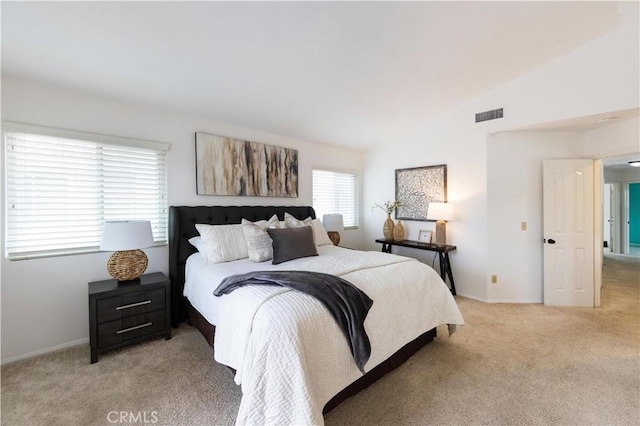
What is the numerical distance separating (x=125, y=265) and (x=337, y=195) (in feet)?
11.1

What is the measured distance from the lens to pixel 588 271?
3451mm

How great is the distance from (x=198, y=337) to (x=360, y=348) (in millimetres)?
1880

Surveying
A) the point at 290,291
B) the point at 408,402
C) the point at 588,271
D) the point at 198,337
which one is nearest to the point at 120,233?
the point at 198,337

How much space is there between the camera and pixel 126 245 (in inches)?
93.6

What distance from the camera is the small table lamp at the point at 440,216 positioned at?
3.87 metres

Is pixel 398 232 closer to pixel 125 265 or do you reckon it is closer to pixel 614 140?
pixel 614 140

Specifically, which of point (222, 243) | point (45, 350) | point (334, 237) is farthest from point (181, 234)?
point (334, 237)

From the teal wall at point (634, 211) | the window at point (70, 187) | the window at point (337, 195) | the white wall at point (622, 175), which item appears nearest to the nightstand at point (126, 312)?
the window at point (70, 187)

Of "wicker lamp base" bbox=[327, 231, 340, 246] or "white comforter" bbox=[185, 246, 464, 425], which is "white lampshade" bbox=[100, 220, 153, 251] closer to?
"white comforter" bbox=[185, 246, 464, 425]

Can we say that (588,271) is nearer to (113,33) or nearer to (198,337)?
(198,337)

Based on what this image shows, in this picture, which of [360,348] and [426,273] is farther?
[426,273]

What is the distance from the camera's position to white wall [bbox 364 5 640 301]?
2.61m

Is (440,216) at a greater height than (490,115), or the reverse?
(490,115)

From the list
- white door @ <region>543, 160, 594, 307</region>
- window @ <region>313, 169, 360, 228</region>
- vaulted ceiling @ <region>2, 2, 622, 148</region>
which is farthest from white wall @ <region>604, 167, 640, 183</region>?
window @ <region>313, 169, 360, 228</region>
